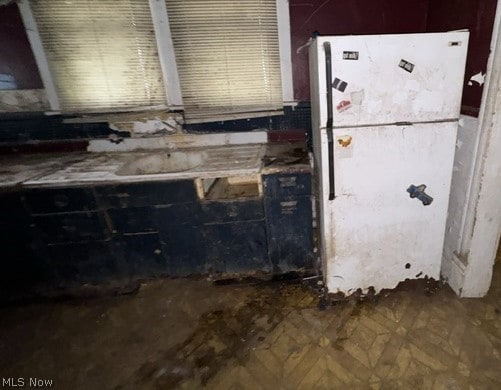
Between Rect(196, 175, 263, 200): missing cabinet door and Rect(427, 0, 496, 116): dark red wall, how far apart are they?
148 cm

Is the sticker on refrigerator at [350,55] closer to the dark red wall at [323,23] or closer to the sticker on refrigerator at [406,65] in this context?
the sticker on refrigerator at [406,65]

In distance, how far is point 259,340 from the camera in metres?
2.06

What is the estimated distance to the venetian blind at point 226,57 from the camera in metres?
2.59

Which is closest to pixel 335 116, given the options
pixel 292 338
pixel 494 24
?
pixel 494 24

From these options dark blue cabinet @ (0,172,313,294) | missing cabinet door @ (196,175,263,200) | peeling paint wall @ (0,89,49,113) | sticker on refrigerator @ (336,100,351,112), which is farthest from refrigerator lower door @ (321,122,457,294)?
peeling paint wall @ (0,89,49,113)

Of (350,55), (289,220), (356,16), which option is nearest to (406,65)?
(350,55)

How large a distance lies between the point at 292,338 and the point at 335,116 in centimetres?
151

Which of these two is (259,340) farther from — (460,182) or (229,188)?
(460,182)

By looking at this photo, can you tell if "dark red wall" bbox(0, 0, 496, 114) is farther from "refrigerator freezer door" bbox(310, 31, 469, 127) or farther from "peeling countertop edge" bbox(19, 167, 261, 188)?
"peeling countertop edge" bbox(19, 167, 261, 188)

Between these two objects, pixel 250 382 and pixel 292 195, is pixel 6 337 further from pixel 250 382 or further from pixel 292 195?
pixel 292 195

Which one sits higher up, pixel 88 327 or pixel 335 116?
pixel 335 116

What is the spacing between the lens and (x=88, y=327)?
7.55ft

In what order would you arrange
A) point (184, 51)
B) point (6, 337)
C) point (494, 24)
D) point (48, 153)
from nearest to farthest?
point (494, 24)
point (6, 337)
point (184, 51)
point (48, 153)

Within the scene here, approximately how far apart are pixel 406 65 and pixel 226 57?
1.63m
